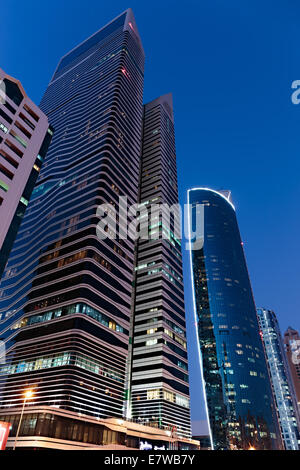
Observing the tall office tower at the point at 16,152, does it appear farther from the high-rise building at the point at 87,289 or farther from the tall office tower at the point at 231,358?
the tall office tower at the point at 231,358

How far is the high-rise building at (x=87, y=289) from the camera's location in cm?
6341

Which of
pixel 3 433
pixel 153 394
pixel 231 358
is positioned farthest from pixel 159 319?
pixel 3 433

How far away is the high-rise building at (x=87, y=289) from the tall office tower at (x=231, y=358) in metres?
64.9

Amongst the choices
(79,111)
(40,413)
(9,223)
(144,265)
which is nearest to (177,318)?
(144,265)

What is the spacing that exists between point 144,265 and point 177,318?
895 inches

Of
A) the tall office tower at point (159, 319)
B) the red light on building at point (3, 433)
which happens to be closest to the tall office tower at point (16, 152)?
the red light on building at point (3, 433)

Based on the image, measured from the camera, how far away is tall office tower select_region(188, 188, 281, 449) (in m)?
148

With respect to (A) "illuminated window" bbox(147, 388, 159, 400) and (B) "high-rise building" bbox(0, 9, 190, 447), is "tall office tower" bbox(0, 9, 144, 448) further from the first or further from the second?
(A) "illuminated window" bbox(147, 388, 159, 400)

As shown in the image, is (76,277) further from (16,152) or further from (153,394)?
(153,394)

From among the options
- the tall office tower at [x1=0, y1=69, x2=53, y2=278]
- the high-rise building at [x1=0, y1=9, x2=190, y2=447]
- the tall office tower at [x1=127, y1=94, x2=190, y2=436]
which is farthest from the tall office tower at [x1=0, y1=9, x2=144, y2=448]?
the tall office tower at [x1=0, y1=69, x2=53, y2=278]

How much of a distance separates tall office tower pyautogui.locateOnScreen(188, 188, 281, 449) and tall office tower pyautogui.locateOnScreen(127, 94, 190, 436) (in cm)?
Result: 6401

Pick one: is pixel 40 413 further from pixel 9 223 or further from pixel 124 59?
pixel 124 59

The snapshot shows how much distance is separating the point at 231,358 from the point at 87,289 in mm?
116631

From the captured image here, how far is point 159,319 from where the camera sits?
102m
